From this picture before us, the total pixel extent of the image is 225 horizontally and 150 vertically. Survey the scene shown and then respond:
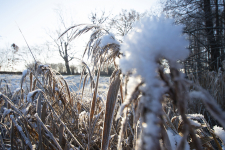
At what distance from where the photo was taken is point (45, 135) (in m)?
1.00

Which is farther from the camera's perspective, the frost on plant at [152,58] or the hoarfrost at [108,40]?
the hoarfrost at [108,40]

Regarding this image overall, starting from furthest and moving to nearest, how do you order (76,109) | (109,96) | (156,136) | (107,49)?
(76,109), (107,49), (109,96), (156,136)

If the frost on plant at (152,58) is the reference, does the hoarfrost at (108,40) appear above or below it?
above

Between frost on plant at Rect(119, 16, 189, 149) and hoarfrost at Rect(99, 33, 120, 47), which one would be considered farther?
hoarfrost at Rect(99, 33, 120, 47)

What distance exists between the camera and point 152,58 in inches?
7.9

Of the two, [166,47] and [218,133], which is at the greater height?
[166,47]

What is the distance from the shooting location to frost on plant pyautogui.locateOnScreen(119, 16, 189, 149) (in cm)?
17

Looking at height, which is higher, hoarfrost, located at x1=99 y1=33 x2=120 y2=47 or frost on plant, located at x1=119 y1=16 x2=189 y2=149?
hoarfrost, located at x1=99 y1=33 x2=120 y2=47

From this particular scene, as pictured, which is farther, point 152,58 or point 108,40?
point 108,40

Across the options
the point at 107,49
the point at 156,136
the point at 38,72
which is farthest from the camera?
the point at 38,72

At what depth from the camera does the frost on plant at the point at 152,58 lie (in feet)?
0.54

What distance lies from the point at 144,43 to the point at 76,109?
126 cm

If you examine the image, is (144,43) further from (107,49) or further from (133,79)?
(107,49)

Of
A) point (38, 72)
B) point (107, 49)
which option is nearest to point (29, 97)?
point (38, 72)
